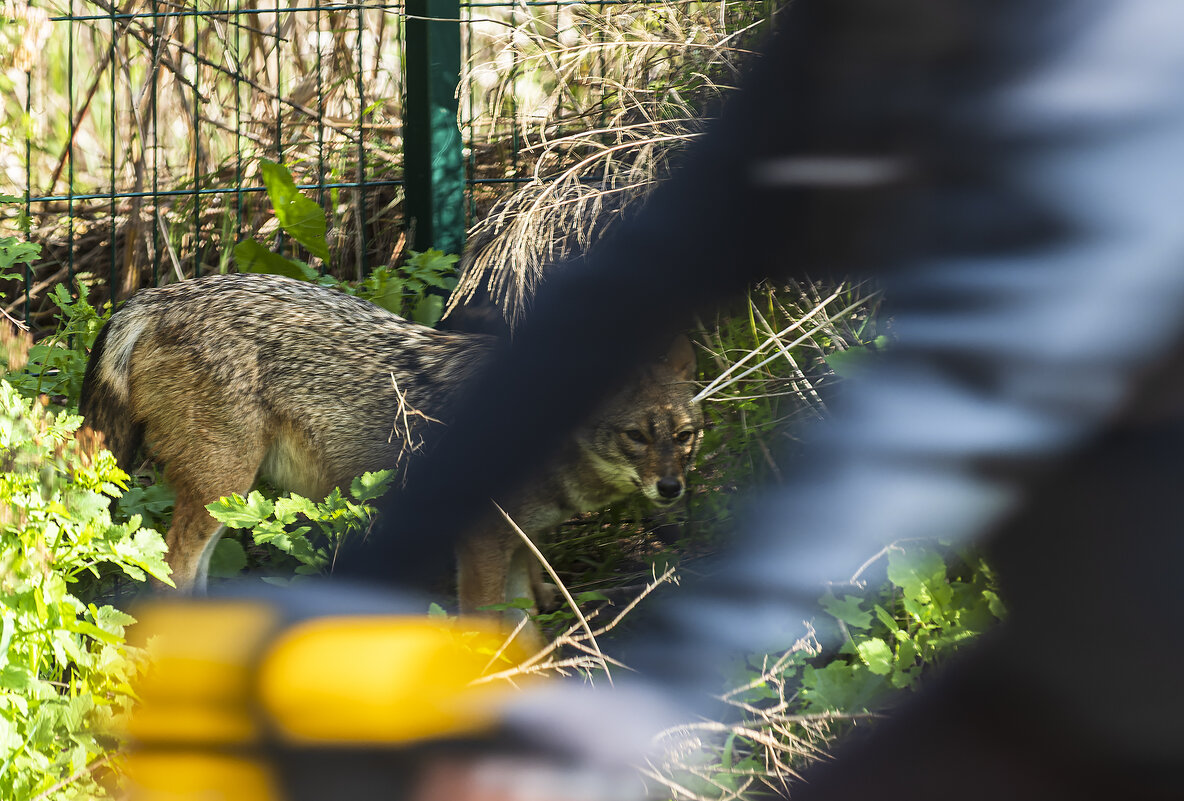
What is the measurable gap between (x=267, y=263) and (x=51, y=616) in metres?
3.82

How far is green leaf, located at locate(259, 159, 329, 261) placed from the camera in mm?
5590

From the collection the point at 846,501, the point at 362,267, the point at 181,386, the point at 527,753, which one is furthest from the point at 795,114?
the point at 362,267

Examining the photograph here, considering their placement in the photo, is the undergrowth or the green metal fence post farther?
the green metal fence post

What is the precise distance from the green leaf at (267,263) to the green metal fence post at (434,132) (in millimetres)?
622

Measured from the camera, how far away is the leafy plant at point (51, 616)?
6.74 ft

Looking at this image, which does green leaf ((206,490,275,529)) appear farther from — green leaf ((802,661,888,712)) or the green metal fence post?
the green metal fence post

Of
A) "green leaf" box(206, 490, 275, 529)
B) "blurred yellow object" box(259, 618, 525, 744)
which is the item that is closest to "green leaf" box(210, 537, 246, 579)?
"green leaf" box(206, 490, 275, 529)

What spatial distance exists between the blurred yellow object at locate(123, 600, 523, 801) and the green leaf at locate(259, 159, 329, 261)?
4854 millimetres

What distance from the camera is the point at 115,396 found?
4582 mm

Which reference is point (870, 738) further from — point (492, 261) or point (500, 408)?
point (492, 261)

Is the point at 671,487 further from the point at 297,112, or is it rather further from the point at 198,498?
the point at 297,112

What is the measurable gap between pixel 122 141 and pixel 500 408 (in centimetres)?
746

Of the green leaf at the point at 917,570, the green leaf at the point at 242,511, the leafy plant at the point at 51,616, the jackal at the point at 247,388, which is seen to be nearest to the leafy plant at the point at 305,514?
the green leaf at the point at 242,511

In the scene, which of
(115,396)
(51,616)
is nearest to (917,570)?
(51,616)
